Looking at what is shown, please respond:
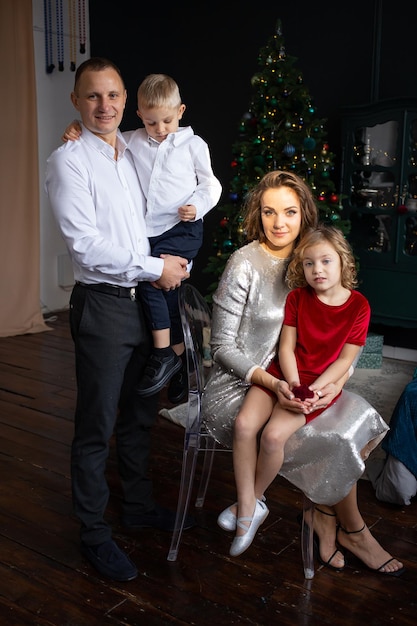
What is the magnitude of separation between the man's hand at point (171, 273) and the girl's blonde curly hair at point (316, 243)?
35 centimetres

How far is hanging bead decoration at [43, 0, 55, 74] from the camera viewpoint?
5.94m

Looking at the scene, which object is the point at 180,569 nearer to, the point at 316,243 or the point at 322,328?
the point at 322,328

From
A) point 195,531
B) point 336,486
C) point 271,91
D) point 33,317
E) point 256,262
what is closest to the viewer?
point 336,486

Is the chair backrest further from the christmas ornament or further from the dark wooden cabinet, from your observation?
the dark wooden cabinet

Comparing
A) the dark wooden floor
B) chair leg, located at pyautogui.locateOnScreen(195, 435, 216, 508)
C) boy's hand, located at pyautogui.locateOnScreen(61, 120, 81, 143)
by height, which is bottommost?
the dark wooden floor

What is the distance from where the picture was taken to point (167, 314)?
2453 mm

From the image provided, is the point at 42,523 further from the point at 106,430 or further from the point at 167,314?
the point at 167,314

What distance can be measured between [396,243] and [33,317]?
9.08 feet

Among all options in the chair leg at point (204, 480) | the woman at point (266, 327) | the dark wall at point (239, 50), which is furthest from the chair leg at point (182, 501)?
the dark wall at point (239, 50)

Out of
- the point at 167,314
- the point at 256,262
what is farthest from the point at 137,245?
the point at 256,262

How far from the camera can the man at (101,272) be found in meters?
2.24

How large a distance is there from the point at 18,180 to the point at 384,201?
2.71 m

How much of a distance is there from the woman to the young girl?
0.07m

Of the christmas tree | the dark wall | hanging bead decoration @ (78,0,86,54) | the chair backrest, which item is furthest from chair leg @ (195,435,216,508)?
hanging bead decoration @ (78,0,86,54)
